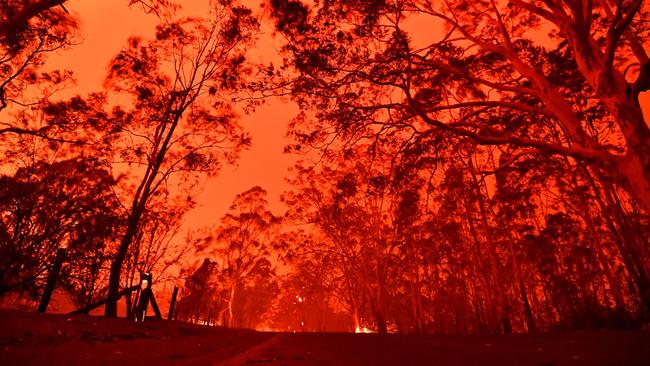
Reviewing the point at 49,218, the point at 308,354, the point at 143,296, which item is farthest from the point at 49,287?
the point at 49,218

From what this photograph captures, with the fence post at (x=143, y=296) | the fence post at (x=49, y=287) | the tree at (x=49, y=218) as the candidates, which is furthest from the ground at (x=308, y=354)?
the tree at (x=49, y=218)

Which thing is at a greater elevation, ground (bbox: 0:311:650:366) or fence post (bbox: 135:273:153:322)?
fence post (bbox: 135:273:153:322)

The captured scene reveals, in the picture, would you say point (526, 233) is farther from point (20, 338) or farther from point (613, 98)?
point (20, 338)

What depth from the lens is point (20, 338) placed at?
4941 millimetres

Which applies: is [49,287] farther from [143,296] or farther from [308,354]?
[308,354]

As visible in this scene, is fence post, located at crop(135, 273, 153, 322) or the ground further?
fence post, located at crop(135, 273, 153, 322)

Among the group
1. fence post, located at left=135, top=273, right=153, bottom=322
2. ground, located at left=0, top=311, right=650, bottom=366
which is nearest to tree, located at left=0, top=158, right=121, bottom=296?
fence post, located at left=135, top=273, right=153, bottom=322

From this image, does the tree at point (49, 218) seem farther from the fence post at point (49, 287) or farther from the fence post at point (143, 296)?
the fence post at point (49, 287)

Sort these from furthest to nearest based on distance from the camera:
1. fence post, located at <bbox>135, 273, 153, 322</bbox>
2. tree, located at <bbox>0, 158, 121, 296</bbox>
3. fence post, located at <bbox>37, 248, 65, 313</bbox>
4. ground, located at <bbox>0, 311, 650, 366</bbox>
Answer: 1. tree, located at <bbox>0, 158, 121, 296</bbox>
2. fence post, located at <bbox>135, 273, 153, 322</bbox>
3. fence post, located at <bbox>37, 248, 65, 313</bbox>
4. ground, located at <bbox>0, 311, 650, 366</bbox>

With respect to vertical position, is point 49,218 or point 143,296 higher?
point 49,218

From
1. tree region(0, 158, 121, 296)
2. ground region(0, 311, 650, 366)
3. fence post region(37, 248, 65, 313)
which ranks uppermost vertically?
tree region(0, 158, 121, 296)

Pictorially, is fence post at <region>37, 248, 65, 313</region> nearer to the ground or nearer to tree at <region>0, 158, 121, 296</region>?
the ground

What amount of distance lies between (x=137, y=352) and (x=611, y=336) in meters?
6.74

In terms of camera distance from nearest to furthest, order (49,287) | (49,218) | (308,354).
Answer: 1. (308,354)
2. (49,287)
3. (49,218)
